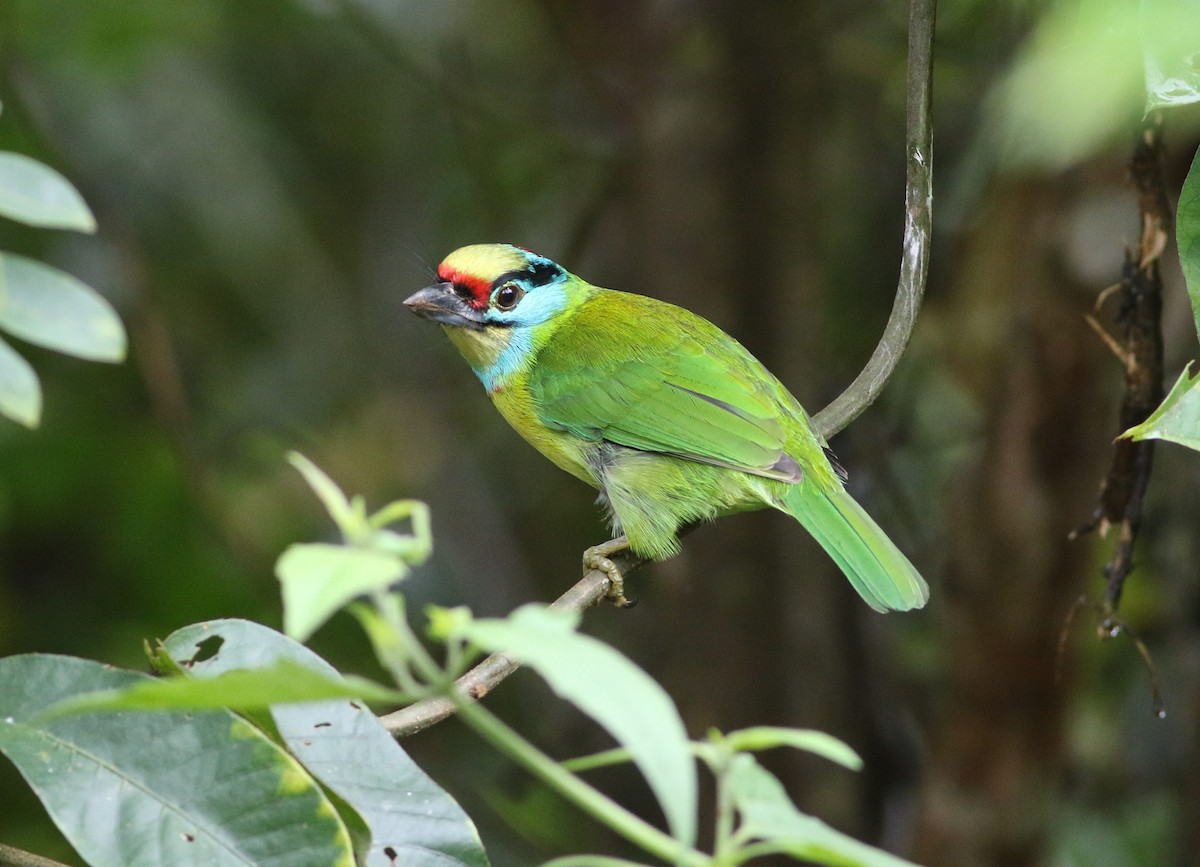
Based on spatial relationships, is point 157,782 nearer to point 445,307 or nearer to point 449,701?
point 449,701

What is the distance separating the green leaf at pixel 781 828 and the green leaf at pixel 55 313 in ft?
2.11

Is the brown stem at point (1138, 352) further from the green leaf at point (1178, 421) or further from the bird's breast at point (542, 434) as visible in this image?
the bird's breast at point (542, 434)

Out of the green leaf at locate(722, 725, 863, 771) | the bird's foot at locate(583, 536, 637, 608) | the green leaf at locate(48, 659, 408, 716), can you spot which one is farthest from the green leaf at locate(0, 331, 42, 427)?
the bird's foot at locate(583, 536, 637, 608)

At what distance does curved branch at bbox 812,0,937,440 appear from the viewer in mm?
2254

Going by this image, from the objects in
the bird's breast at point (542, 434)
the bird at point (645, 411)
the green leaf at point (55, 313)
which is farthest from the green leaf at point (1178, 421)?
the bird's breast at point (542, 434)

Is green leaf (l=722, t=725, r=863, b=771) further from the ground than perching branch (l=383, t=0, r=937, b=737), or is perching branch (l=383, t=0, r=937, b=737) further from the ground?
perching branch (l=383, t=0, r=937, b=737)

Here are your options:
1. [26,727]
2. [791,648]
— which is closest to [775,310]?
[791,648]

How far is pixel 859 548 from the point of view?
2775mm

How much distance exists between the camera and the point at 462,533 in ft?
16.0

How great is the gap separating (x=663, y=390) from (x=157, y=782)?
6.15ft

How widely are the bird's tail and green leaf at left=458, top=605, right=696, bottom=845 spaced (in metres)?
1.85

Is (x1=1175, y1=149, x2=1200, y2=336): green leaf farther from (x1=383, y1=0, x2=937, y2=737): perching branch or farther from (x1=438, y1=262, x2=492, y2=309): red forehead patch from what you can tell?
(x1=438, y1=262, x2=492, y2=309): red forehead patch

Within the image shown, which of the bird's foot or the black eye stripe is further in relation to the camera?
the black eye stripe

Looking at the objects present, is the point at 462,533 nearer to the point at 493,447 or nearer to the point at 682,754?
the point at 493,447
